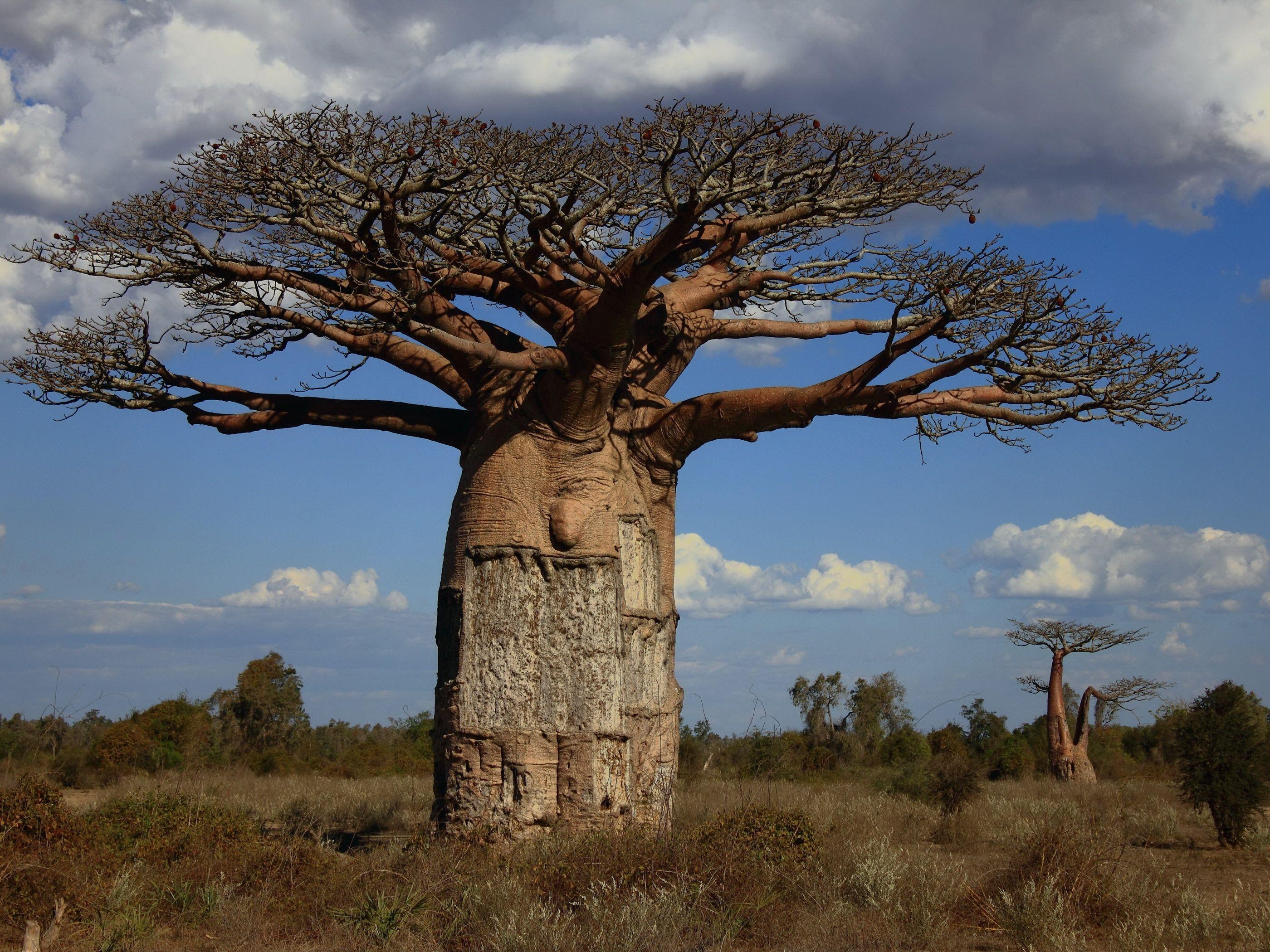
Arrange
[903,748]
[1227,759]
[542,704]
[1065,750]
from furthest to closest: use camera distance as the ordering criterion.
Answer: [903,748]
[1065,750]
[1227,759]
[542,704]

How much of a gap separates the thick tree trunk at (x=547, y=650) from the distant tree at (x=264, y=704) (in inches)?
620

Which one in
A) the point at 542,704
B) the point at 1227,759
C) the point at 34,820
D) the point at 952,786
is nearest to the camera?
the point at 34,820

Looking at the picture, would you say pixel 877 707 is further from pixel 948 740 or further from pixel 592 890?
pixel 592 890

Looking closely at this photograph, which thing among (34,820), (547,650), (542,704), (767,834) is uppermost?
(547,650)

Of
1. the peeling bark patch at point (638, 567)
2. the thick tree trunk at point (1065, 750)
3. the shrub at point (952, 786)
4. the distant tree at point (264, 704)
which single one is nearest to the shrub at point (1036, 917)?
the peeling bark patch at point (638, 567)

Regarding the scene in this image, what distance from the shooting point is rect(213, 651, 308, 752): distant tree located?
21938 millimetres

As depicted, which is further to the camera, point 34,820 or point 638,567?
point 638,567

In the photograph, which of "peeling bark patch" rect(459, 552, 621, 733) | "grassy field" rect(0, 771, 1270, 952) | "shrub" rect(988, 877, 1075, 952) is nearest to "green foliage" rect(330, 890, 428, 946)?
"grassy field" rect(0, 771, 1270, 952)

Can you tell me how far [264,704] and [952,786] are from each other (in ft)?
47.8

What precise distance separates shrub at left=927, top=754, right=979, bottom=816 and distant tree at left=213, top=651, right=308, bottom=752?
13845 millimetres

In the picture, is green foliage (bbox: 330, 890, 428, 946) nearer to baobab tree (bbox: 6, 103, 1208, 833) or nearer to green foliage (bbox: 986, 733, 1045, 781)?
baobab tree (bbox: 6, 103, 1208, 833)

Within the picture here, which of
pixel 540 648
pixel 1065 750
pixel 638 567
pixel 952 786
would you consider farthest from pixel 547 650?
pixel 1065 750

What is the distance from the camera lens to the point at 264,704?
22078mm

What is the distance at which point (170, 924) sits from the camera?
5.94 m
